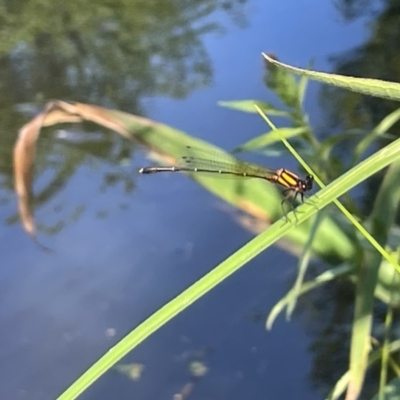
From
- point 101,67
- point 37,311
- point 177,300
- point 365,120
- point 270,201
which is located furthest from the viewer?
point 101,67

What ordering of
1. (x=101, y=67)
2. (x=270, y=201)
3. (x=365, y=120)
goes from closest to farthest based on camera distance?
(x=270, y=201) → (x=365, y=120) → (x=101, y=67)

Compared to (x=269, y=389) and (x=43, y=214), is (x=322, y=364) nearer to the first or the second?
(x=269, y=389)

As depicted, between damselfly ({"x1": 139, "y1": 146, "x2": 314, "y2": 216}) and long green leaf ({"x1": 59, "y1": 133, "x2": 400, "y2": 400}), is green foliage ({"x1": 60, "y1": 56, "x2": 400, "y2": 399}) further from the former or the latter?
long green leaf ({"x1": 59, "y1": 133, "x2": 400, "y2": 400})

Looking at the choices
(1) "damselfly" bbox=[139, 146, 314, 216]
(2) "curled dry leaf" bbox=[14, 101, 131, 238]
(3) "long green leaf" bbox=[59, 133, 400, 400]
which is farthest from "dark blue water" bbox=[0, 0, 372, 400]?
(3) "long green leaf" bbox=[59, 133, 400, 400]

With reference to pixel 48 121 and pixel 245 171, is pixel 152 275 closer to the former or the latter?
pixel 48 121

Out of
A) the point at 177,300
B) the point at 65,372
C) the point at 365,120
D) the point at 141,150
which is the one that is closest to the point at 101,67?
the point at 141,150
